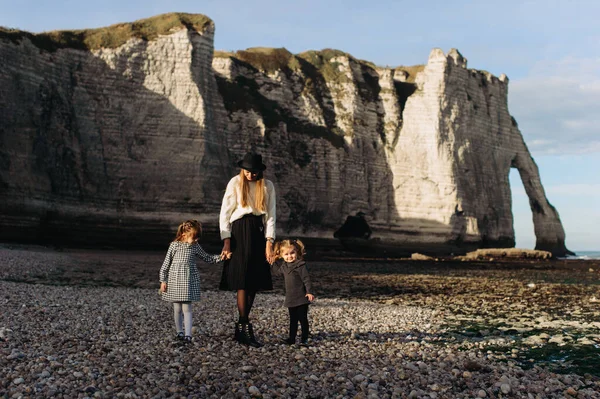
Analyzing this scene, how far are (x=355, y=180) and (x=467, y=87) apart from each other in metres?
18.0

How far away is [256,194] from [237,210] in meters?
0.34

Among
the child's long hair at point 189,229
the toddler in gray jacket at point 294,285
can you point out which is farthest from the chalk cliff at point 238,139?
the toddler in gray jacket at point 294,285

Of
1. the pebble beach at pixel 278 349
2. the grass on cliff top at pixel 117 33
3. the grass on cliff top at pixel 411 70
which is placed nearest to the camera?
the pebble beach at pixel 278 349

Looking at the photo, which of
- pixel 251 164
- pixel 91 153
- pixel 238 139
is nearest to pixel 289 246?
pixel 251 164

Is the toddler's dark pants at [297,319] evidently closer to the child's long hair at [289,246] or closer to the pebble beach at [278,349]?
the pebble beach at [278,349]

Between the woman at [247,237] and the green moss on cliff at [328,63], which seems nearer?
the woman at [247,237]

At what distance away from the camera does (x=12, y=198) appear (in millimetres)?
34562

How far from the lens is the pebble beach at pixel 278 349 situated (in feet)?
18.0

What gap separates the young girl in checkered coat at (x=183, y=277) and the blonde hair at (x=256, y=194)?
82 centimetres

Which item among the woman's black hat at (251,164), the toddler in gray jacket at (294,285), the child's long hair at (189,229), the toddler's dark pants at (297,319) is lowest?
the toddler's dark pants at (297,319)

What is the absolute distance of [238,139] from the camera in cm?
5128

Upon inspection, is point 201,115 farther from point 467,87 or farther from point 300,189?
point 467,87

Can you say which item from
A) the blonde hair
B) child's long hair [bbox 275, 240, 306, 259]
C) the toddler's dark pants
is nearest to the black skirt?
the blonde hair

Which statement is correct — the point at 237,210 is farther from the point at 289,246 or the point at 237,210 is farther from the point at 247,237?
the point at 289,246
